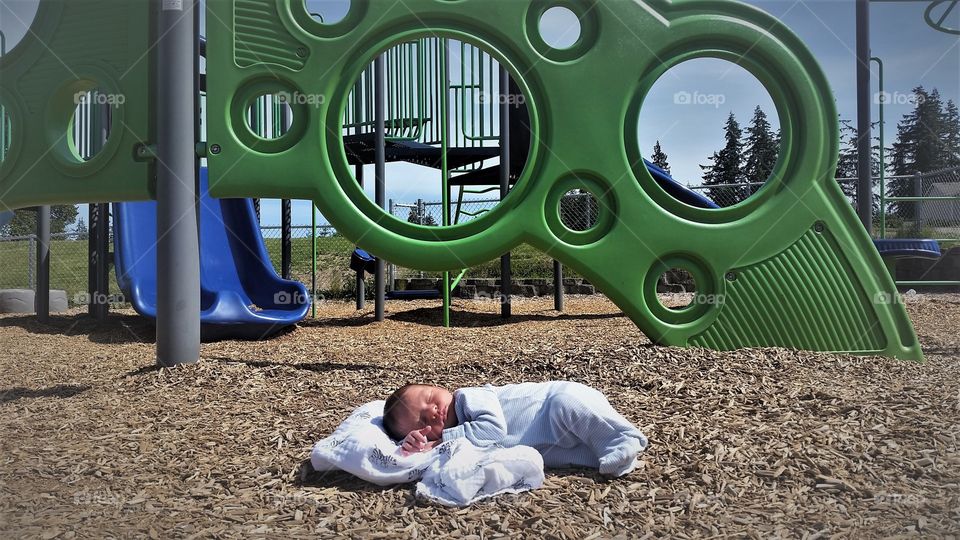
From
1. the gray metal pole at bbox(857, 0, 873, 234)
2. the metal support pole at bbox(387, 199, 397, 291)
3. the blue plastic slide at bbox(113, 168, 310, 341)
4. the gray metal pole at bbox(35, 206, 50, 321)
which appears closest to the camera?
the blue plastic slide at bbox(113, 168, 310, 341)

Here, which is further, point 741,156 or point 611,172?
point 741,156

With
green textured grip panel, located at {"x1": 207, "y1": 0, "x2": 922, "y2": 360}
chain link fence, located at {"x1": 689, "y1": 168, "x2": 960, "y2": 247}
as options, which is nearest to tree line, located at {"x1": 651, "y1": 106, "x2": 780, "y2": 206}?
chain link fence, located at {"x1": 689, "y1": 168, "x2": 960, "y2": 247}

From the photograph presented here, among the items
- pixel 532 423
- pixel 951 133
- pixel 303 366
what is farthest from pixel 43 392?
pixel 951 133

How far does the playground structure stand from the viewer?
4.38 meters

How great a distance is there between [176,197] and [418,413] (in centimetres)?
256

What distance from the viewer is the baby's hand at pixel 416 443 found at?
2.50 m

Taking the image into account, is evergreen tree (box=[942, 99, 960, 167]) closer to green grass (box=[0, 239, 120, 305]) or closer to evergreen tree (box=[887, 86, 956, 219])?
evergreen tree (box=[887, 86, 956, 219])

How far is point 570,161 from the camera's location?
4422mm

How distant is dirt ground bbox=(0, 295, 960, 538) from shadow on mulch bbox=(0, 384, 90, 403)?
0.08 ft

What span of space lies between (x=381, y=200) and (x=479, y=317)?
2.24m

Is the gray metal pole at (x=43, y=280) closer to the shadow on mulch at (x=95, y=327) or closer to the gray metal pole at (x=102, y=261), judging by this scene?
the shadow on mulch at (x=95, y=327)

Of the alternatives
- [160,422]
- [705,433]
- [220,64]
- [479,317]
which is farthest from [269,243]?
[705,433]

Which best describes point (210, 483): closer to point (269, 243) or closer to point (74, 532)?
point (74, 532)

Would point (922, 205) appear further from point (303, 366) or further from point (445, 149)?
point (303, 366)
